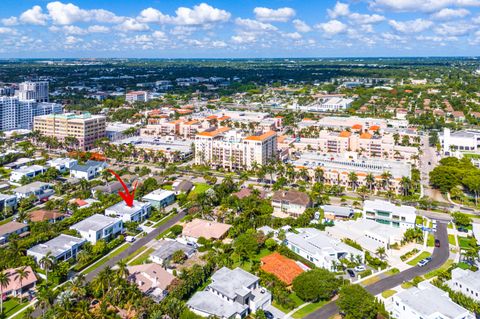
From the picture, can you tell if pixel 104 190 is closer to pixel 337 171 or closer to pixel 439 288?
pixel 337 171

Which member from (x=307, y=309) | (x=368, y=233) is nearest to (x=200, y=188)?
(x=368, y=233)

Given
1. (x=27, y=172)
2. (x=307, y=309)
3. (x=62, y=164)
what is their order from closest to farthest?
(x=307, y=309), (x=27, y=172), (x=62, y=164)

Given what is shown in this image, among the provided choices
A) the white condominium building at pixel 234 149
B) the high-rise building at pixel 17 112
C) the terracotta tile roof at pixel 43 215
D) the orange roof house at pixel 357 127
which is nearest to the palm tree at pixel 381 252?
the white condominium building at pixel 234 149

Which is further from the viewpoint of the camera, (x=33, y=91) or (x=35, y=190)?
(x=33, y=91)

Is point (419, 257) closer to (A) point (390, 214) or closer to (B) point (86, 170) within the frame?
(A) point (390, 214)

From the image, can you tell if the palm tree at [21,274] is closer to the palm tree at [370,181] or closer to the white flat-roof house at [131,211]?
the white flat-roof house at [131,211]

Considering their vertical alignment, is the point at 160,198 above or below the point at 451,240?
above

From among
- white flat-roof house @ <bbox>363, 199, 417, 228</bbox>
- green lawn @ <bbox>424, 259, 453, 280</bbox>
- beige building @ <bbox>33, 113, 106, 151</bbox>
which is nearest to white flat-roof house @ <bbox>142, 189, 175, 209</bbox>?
white flat-roof house @ <bbox>363, 199, 417, 228</bbox>

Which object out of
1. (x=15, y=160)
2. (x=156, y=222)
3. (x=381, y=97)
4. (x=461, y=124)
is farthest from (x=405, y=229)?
(x=381, y=97)
